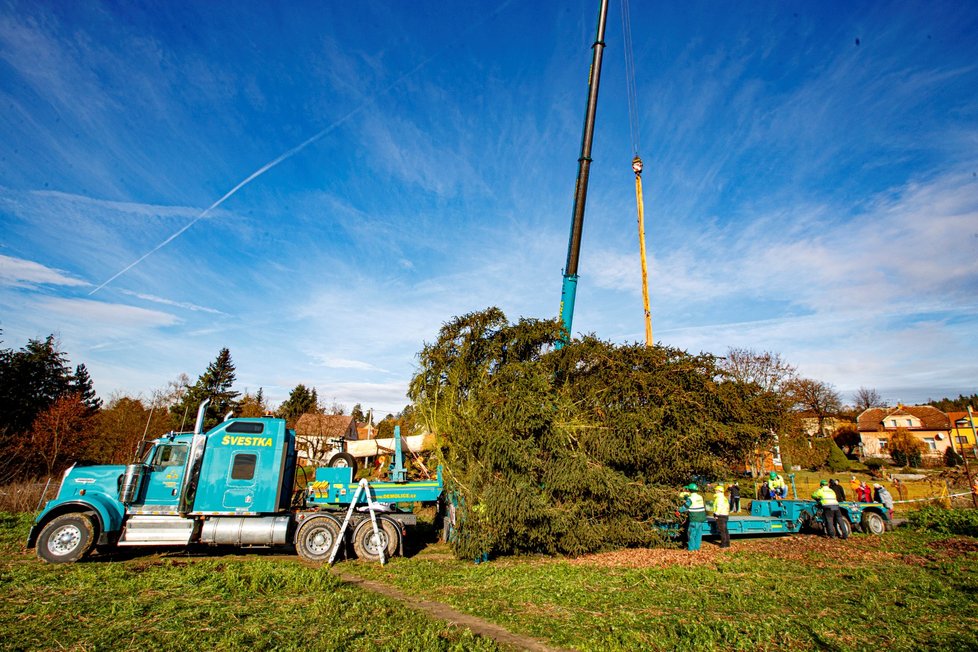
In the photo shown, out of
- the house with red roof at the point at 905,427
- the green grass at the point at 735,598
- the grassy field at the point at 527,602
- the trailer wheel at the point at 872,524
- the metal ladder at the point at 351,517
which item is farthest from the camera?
the house with red roof at the point at 905,427

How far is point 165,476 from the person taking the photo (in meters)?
11.3

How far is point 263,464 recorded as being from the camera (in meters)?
11.7

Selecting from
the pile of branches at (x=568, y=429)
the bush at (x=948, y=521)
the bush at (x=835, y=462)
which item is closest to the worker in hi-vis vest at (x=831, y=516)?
the pile of branches at (x=568, y=429)

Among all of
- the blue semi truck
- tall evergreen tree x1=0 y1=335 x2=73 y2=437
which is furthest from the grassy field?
tall evergreen tree x1=0 y1=335 x2=73 y2=437

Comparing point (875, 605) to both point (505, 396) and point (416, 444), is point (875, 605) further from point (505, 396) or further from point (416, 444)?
point (416, 444)

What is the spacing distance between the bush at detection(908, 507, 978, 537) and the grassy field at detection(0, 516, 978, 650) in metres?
3.26

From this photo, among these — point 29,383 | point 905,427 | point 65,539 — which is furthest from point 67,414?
point 905,427

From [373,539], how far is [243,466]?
3.62 meters

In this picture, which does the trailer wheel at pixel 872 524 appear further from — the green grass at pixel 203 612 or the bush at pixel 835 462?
the bush at pixel 835 462

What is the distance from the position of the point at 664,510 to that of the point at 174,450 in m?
12.4

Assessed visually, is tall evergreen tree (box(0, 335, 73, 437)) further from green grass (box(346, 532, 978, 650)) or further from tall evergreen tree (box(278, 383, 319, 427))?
green grass (box(346, 532, 978, 650))

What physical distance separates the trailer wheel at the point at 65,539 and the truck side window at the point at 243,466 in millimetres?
2959

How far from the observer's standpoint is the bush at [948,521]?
13789 mm

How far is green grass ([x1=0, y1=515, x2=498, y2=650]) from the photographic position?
5.90m
